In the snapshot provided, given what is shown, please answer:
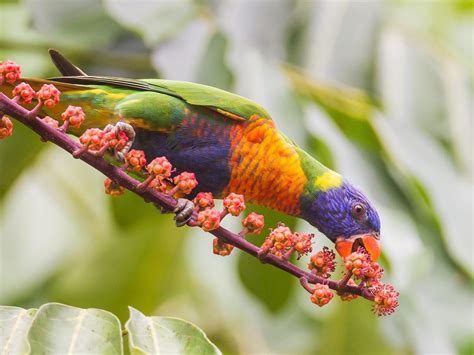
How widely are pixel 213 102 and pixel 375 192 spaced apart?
1.07 meters

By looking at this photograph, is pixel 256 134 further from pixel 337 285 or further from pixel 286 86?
pixel 286 86

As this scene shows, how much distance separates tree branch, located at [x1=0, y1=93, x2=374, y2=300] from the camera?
1.25 m

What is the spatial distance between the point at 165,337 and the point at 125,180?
27 centimetres

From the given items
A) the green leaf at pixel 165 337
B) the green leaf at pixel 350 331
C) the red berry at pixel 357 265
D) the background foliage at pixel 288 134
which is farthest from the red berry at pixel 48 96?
the green leaf at pixel 350 331

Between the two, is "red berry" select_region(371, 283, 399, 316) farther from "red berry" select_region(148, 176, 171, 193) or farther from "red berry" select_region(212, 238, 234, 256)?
"red berry" select_region(148, 176, 171, 193)

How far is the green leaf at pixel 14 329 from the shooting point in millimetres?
1324

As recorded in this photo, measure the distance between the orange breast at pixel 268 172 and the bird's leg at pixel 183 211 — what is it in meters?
0.26

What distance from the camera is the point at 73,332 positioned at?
1349mm

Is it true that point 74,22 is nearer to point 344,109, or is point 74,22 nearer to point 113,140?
point 344,109

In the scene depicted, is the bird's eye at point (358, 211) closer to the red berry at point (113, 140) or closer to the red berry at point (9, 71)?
the red berry at point (113, 140)

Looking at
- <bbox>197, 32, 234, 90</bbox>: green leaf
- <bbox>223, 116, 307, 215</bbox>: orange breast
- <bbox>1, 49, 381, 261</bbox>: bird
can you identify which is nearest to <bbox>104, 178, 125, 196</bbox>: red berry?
<bbox>1, 49, 381, 261</bbox>: bird

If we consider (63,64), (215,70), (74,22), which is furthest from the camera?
(74,22)

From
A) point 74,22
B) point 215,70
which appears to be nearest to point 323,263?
point 215,70

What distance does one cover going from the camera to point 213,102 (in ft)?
5.45
